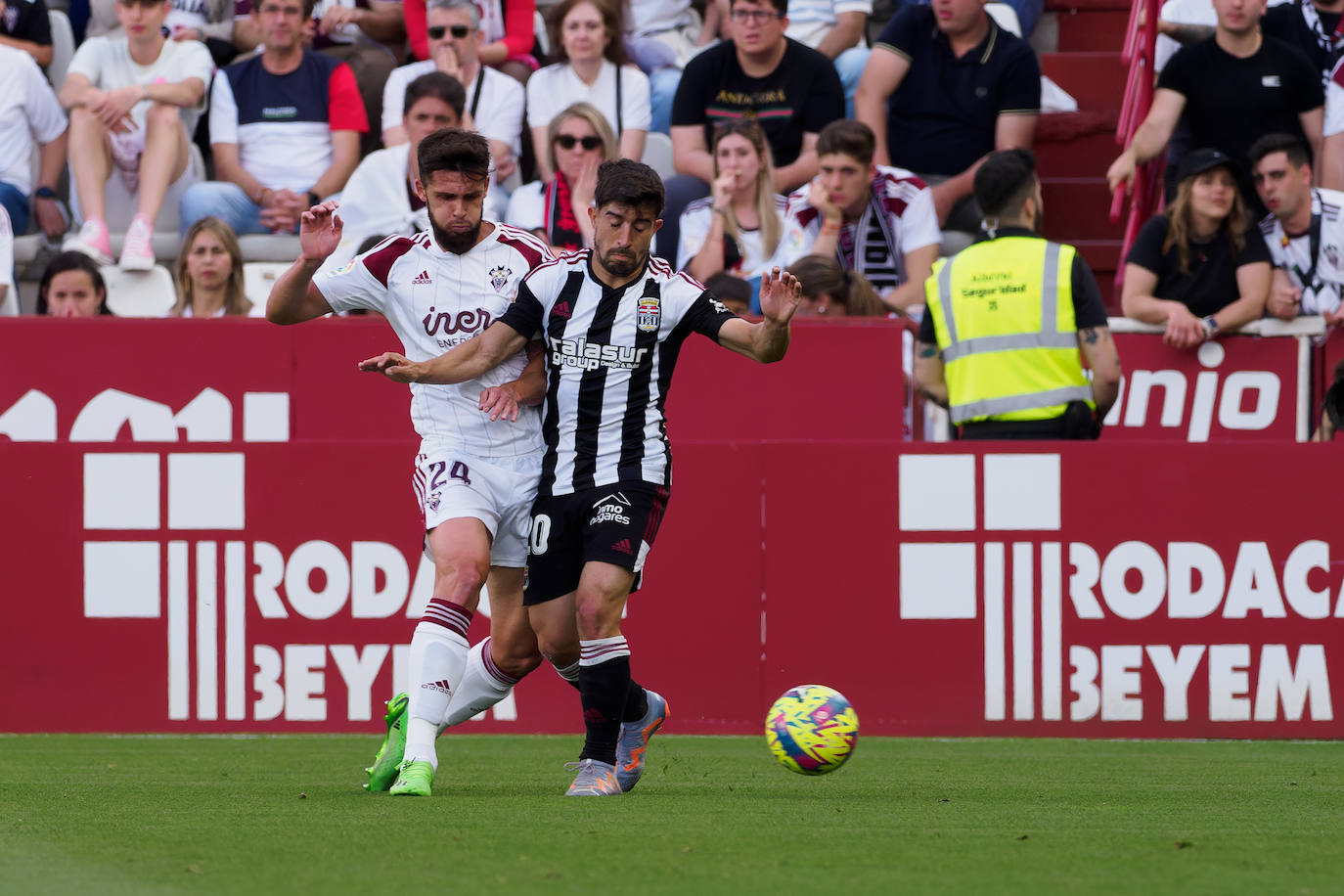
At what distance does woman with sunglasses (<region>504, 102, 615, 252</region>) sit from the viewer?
A: 415 inches

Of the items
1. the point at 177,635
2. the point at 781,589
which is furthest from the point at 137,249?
the point at 781,589

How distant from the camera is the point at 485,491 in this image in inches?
250

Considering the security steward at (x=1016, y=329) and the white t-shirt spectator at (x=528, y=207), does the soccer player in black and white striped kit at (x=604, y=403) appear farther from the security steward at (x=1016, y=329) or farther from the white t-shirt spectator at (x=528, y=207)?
the white t-shirt spectator at (x=528, y=207)

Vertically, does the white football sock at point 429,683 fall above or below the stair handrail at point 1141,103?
below

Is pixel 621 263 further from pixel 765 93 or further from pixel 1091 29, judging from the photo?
pixel 1091 29

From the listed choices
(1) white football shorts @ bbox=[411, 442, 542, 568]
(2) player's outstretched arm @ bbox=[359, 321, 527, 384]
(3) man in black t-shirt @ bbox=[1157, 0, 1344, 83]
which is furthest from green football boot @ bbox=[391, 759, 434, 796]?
(3) man in black t-shirt @ bbox=[1157, 0, 1344, 83]

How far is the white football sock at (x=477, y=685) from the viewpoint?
662 cm

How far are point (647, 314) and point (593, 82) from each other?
5.83m

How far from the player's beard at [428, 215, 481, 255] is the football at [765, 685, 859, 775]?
6.16 feet

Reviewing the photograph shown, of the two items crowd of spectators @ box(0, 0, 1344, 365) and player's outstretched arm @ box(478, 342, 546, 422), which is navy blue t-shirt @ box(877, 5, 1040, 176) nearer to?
crowd of spectators @ box(0, 0, 1344, 365)

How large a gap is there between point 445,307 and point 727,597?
9.82 ft

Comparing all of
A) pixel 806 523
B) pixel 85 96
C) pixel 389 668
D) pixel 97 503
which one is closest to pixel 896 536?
pixel 806 523

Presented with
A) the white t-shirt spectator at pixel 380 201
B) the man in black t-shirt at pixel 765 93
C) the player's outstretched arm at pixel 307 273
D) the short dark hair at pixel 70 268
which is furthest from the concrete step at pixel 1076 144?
the player's outstretched arm at pixel 307 273

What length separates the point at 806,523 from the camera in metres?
9.04
